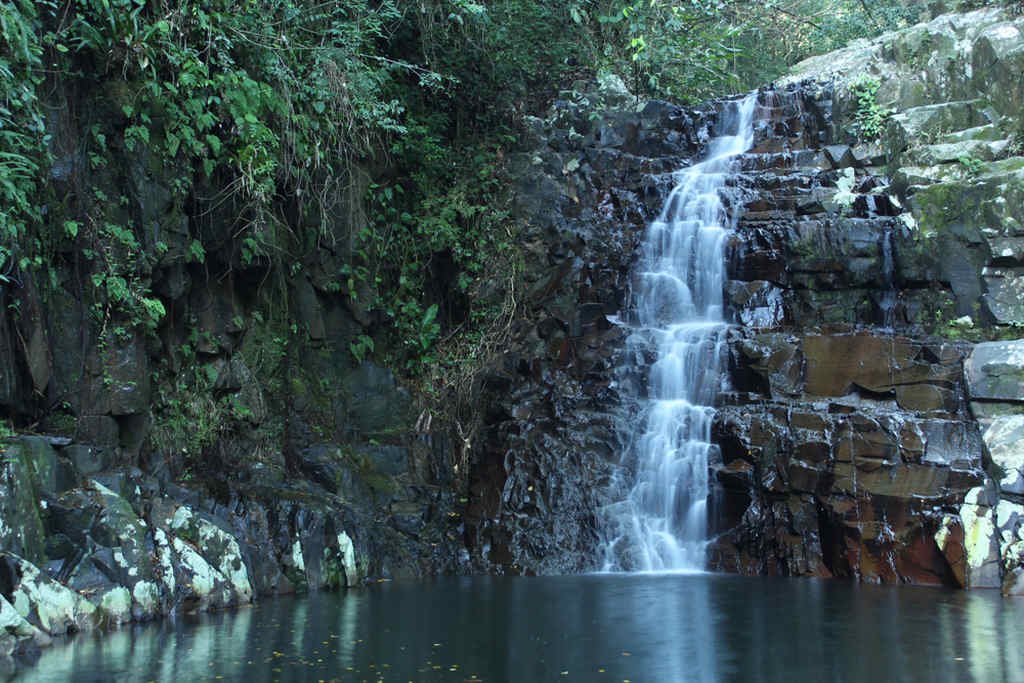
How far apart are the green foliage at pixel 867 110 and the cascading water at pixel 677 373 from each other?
2.13m

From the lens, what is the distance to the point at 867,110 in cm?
1591

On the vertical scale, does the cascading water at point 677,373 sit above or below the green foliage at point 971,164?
below

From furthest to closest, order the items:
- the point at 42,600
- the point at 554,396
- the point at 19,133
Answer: the point at 554,396 → the point at 19,133 → the point at 42,600

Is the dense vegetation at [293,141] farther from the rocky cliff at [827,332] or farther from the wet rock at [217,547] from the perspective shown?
the wet rock at [217,547]

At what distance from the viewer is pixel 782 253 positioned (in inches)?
537

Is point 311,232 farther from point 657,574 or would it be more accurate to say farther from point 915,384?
point 915,384

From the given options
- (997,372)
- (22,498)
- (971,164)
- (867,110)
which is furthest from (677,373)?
(22,498)

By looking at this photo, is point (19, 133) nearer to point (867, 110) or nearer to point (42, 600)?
point (42, 600)

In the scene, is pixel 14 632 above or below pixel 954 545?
below

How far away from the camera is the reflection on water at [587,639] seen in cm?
648

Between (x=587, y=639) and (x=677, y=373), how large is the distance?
18.7 feet

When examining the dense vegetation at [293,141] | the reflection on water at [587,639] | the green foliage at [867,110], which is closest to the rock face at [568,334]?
the dense vegetation at [293,141]

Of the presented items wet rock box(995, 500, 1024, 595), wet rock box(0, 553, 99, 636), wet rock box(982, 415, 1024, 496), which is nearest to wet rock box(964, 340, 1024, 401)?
wet rock box(982, 415, 1024, 496)

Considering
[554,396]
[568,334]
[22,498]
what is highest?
[568,334]
